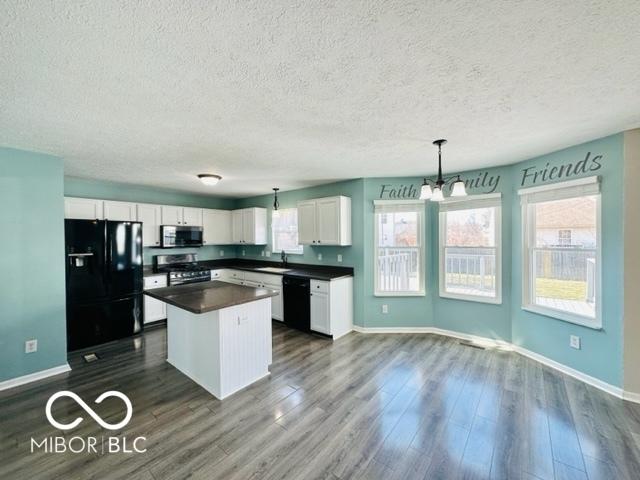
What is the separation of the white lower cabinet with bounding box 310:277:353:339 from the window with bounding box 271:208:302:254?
1357 millimetres

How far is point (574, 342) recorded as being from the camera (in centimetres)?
289

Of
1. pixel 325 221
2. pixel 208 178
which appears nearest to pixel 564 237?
pixel 325 221

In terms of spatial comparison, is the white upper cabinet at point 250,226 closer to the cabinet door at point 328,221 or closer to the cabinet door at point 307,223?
the cabinet door at point 307,223

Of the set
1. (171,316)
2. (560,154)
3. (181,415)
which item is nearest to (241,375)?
(181,415)

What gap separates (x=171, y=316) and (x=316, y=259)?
254cm

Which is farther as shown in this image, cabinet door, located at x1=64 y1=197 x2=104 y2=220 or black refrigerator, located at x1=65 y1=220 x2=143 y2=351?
cabinet door, located at x1=64 y1=197 x2=104 y2=220

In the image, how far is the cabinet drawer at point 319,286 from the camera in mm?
4019

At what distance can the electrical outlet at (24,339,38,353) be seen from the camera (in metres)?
2.84

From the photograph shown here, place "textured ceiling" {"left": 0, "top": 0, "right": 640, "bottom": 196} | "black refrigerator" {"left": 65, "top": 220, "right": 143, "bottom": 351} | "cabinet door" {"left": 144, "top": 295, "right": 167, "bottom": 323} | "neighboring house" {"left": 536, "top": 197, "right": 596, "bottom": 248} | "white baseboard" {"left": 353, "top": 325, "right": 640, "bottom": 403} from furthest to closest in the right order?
1. "cabinet door" {"left": 144, "top": 295, "right": 167, "bottom": 323}
2. "black refrigerator" {"left": 65, "top": 220, "right": 143, "bottom": 351}
3. "neighboring house" {"left": 536, "top": 197, "right": 596, "bottom": 248}
4. "white baseboard" {"left": 353, "top": 325, "right": 640, "bottom": 403}
5. "textured ceiling" {"left": 0, "top": 0, "right": 640, "bottom": 196}

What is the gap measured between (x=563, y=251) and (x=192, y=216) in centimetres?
600

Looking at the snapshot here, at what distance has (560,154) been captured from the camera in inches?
118

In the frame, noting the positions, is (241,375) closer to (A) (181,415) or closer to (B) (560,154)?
(A) (181,415)

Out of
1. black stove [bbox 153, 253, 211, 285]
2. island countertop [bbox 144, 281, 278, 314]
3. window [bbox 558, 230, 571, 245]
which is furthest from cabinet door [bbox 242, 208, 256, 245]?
window [bbox 558, 230, 571, 245]

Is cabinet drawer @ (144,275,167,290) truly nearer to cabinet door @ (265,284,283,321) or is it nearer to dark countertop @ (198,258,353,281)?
dark countertop @ (198,258,353,281)
